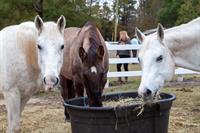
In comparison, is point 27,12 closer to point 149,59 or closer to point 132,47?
point 132,47

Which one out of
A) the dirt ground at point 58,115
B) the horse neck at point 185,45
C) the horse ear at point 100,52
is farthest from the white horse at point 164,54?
the dirt ground at point 58,115

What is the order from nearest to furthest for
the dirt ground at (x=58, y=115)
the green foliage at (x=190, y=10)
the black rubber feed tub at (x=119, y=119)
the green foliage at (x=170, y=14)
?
the black rubber feed tub at (x=119, y=119) < the dirt ground at (x=58, y=115) < the green foliage at (x=190, y=10) < the green foliage at (x=170, y=14)

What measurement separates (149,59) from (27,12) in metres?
19.0

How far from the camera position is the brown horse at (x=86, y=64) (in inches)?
207

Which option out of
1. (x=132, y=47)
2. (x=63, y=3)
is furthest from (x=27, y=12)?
(x=132, y=47)

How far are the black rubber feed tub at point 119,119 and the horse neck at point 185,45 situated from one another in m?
0.69

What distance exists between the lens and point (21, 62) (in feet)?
15.7

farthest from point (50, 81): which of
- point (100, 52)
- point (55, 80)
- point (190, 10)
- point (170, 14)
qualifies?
point (170, 14)

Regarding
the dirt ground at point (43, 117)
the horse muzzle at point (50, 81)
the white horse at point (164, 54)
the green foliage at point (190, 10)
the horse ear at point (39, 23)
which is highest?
the green foliage at point (190, 10)

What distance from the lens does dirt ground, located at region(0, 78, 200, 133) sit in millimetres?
6191

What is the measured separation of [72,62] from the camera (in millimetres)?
6375

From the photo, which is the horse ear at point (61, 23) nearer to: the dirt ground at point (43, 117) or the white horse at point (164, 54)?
the white horse at point (164, 54)

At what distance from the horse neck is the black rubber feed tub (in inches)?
27.2

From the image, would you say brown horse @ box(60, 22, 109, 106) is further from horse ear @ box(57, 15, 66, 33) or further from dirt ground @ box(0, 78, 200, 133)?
horse ear @ box(57, 15, 66, 33)
